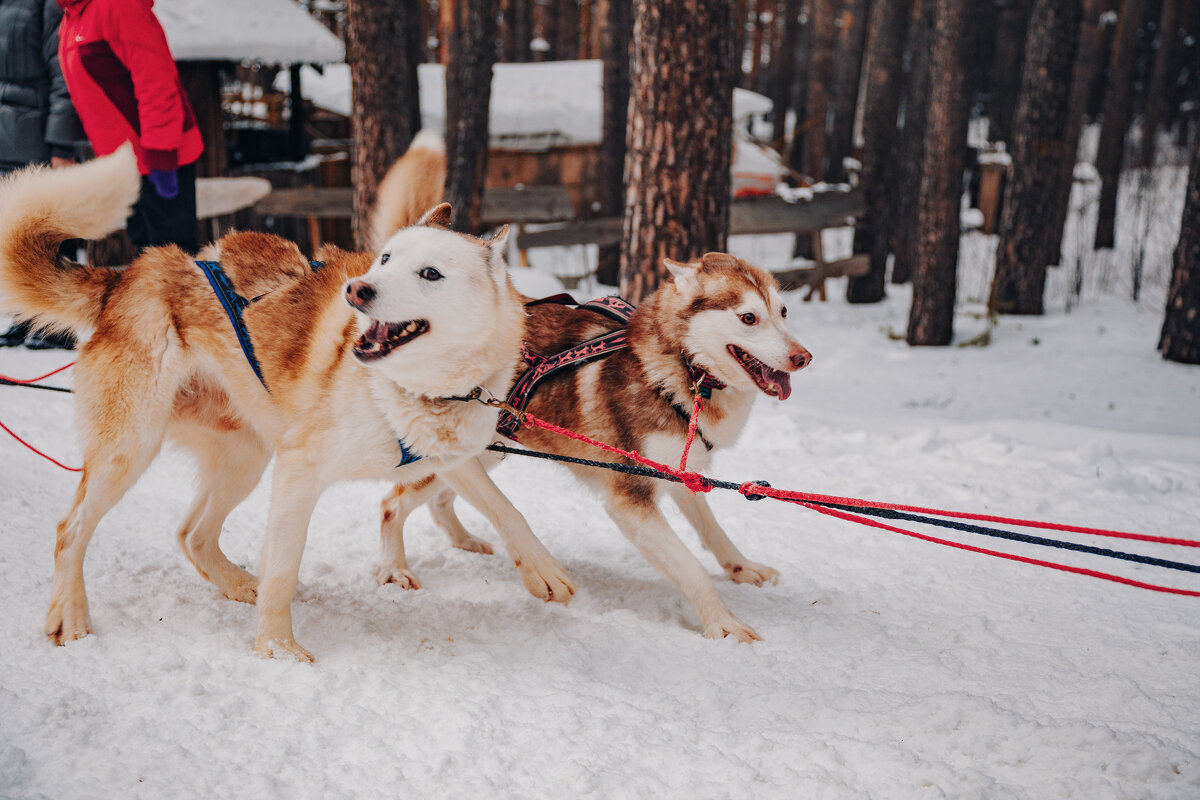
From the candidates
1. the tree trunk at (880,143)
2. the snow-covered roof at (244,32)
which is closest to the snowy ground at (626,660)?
the snow-covered roof at (244,32)

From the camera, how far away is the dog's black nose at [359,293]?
6.75ft

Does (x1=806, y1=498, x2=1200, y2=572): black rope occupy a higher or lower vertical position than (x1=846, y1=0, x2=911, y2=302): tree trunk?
lower

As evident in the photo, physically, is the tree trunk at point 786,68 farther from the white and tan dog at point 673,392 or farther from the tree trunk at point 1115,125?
the white and tan dog at point 673,392

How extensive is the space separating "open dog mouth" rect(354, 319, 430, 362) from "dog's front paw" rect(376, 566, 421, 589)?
3.78ft

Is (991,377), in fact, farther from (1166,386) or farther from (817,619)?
(817,619)

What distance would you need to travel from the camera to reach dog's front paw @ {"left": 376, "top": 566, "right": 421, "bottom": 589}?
9.96 ft

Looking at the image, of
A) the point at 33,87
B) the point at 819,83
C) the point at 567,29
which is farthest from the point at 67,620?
the point at 567,29

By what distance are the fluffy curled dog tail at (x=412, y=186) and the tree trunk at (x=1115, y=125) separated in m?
14.3

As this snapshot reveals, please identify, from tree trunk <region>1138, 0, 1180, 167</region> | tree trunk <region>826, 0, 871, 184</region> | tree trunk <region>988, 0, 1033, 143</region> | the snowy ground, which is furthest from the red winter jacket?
tree trunk <region>988, 0, 1033, 143</region>

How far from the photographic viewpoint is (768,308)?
2723 mm

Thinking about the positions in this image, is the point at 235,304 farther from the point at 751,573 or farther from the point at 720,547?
the point at 751,573

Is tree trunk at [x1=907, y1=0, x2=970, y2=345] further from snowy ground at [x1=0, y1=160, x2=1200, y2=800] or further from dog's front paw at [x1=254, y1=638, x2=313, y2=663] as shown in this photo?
dog's front paw at [x1=254, y1=638, x2=313, y2=663]

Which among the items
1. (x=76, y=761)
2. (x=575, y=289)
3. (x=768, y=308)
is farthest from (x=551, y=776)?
(x=575, y=289)

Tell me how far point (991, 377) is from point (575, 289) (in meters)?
4.98
